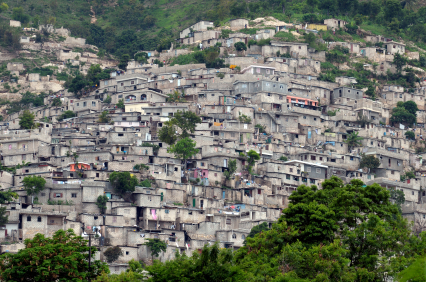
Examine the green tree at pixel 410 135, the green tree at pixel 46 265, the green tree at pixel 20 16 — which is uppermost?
the green tree at pixel 20 16

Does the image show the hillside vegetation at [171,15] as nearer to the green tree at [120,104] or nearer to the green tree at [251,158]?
the green tree at [120,104]

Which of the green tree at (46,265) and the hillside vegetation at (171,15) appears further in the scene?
the hillside vegetation at (171,15)

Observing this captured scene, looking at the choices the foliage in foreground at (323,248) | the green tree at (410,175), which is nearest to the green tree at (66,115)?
the green tree at (410,175)

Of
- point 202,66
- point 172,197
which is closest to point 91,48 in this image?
point 202,66

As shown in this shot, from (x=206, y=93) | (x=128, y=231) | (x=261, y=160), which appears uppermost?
(x=206, y=93)

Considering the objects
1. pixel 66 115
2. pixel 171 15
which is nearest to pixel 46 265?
pixel 66 115

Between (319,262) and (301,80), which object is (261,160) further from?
(319,262)

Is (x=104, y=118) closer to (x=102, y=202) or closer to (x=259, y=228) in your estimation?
(x=102, y=202)
